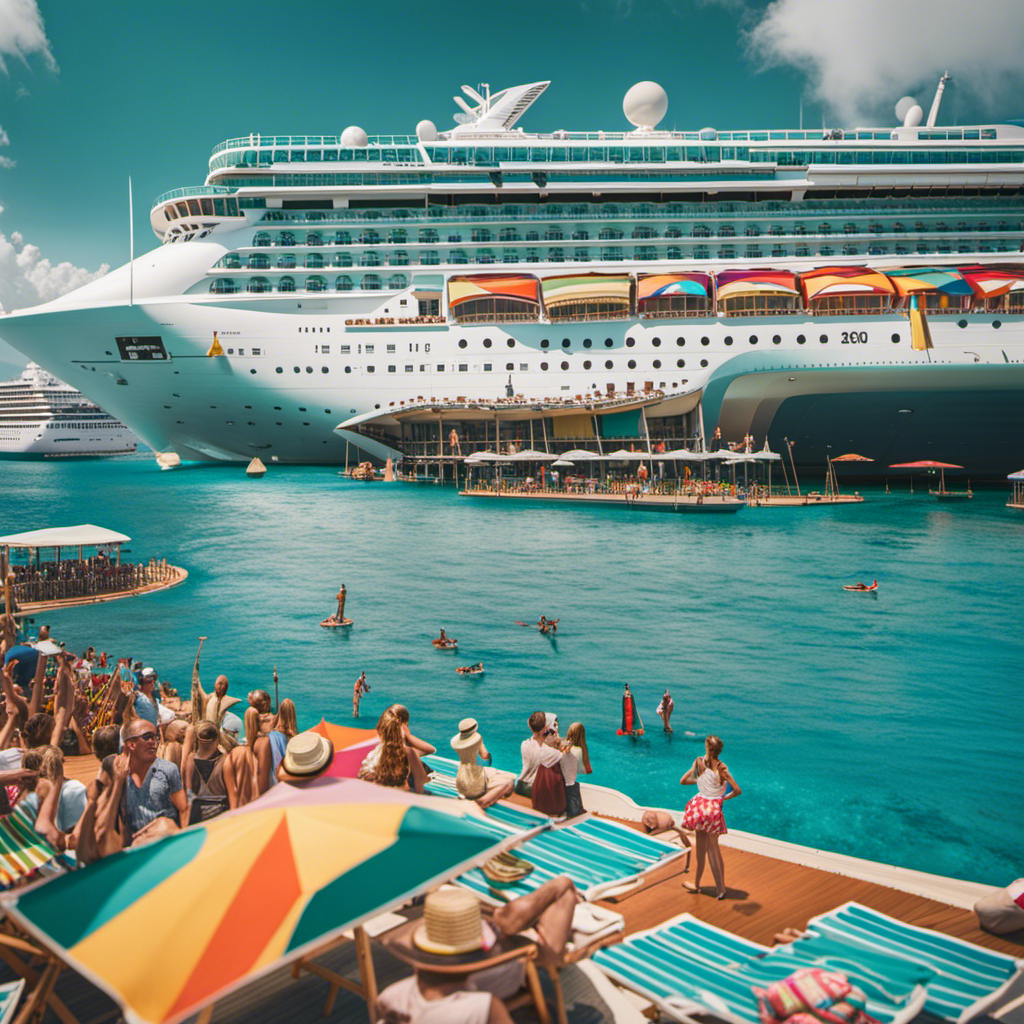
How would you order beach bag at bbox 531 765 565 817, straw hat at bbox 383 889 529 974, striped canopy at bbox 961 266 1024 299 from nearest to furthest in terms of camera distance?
1. straw hat at bbox 383 889 529 974
2. beach bag at bbox 531 765 565 817
3. striped canopy at bbox 961 266 1024 299

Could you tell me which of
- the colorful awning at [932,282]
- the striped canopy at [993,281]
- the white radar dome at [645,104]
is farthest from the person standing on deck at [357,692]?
the white radar dome at [645,104]

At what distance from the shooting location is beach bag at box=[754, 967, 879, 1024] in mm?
4039

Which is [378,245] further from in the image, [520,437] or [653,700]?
[653,700]

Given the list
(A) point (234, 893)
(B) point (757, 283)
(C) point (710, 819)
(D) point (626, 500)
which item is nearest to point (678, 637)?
(C) point (710, 819)

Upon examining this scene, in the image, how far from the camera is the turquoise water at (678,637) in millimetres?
11969

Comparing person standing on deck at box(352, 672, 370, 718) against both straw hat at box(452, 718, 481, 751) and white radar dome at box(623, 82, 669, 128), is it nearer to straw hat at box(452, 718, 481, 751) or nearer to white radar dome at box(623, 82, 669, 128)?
straw hat at box(452, 718, 481, 751)

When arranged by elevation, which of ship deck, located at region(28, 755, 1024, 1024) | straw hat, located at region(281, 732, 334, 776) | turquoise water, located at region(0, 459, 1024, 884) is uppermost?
straw hat, located at region(281, 732, 334, 776)

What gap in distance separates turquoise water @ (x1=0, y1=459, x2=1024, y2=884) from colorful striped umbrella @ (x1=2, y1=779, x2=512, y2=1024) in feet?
25.1

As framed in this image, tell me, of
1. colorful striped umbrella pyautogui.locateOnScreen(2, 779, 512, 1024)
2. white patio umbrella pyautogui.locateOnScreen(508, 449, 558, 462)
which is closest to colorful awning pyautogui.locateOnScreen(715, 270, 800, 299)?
white patio umbrella pyautogui.locateOnScreen(508, 449, 558, 462)

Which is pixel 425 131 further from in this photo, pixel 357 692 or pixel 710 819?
pixel 710 819

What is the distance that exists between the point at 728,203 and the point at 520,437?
17509 millimetres

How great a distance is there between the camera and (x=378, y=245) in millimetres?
47500

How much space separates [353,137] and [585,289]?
16.7 m

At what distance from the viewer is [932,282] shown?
43.4 meters
